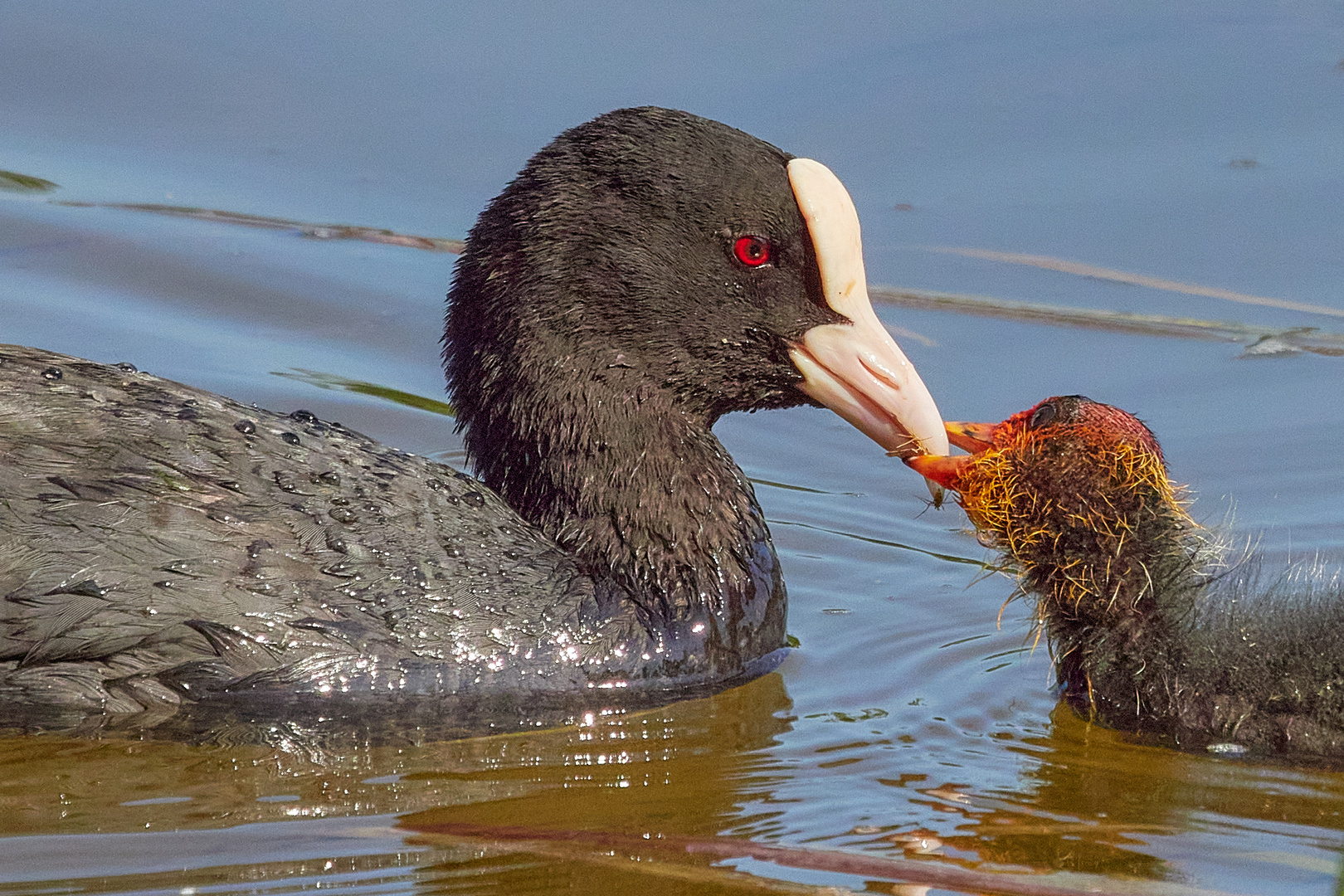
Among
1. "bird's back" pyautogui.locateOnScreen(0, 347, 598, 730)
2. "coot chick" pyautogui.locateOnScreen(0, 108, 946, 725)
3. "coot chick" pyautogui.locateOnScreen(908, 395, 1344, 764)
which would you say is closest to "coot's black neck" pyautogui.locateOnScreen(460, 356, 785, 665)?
"coot chick" pyautogui.locateOnScreen(0, 108, 946, 725)

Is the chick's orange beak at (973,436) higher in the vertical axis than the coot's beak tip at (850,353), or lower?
lower

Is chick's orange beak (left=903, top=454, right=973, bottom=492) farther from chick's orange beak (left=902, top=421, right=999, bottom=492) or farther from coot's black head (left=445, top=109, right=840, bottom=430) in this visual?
coot's black head (left=445, top=109, right=840, bottom=430)

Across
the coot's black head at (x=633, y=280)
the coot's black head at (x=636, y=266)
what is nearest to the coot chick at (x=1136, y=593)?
the coot's black head at (x=633, y=280)

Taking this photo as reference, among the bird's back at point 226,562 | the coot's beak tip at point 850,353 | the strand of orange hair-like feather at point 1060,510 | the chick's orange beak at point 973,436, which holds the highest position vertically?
the coot's beak tip at point 850,353

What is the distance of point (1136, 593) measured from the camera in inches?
175

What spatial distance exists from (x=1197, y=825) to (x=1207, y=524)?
1984mm

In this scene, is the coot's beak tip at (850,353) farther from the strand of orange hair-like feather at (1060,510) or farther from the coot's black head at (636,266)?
the strand of orange hair-like feather at (1060,510)

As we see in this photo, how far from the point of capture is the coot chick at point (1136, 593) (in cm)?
428

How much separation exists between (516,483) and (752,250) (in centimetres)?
82

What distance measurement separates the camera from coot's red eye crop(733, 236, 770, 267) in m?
4.92

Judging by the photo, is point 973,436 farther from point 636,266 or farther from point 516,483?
point 516,483

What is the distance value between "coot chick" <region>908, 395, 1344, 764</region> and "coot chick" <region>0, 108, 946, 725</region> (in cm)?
33

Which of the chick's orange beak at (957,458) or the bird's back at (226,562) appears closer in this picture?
the bird's back at (226,562)

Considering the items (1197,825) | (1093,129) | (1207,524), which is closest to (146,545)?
(1197,825)
